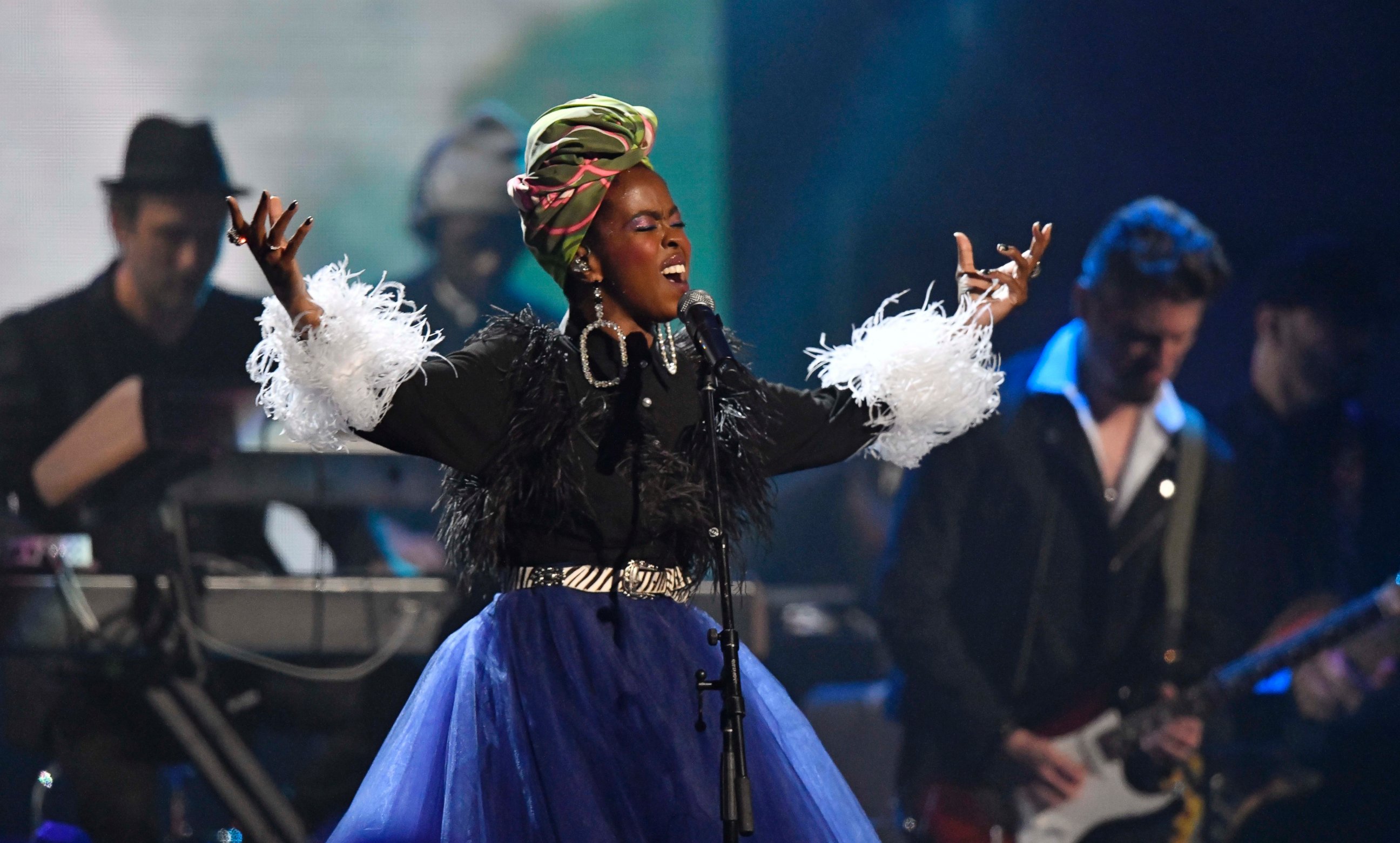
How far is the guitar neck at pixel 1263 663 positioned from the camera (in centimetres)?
457

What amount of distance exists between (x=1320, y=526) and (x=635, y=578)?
11.4ft

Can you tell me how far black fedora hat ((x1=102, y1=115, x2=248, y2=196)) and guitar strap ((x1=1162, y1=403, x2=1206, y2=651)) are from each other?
11.6 ft

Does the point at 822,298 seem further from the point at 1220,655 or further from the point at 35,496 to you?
the point at 35,496

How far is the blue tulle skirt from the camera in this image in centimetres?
190

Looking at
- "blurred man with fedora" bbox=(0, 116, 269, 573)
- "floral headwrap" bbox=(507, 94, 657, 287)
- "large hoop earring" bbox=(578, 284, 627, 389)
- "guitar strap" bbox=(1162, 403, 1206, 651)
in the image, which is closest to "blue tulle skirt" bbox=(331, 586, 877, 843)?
"large hoop earring" bbox=(578, 284, 627, 389)

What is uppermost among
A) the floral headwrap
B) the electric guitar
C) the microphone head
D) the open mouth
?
the floral headwrap

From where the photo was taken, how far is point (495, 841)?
1872 mm

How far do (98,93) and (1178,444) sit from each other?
3974 mm

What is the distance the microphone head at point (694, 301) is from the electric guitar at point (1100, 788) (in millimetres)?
2980

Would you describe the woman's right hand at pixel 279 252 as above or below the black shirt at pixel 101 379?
below

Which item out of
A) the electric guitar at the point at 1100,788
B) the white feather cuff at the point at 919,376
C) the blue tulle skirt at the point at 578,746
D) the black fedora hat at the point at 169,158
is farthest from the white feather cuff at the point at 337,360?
the electric guitar at the point at 1100,788

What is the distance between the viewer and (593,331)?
2.28 m

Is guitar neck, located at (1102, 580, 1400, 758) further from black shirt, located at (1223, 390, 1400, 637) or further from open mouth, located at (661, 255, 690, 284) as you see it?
open mouth, located at (661, 255, 690, 284)

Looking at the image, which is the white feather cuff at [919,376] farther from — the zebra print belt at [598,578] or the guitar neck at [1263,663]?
the guitar neck at [1263,663]
